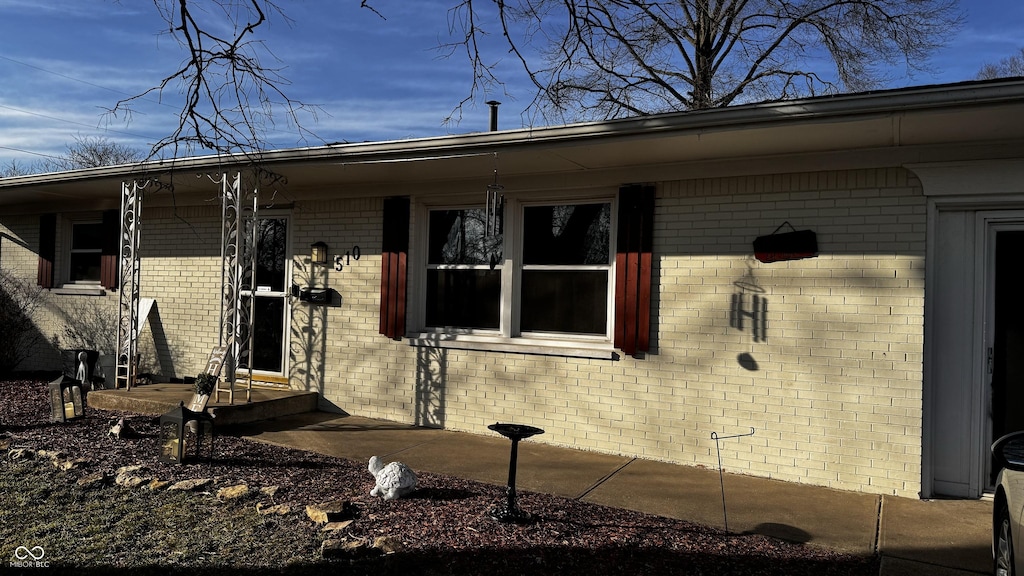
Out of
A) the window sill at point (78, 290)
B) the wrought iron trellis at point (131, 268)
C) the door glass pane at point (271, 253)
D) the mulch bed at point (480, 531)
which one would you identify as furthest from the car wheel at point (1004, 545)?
the window sill at point (78, 290)

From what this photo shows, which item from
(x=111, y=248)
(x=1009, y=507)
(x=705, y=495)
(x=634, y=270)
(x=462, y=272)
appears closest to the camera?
(x=1009, y=507)

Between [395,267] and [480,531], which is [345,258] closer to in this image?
[395,267]

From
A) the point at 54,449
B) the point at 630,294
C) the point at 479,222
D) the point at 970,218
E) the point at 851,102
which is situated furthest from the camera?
the point at 479,222

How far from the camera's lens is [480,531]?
4.28 metres

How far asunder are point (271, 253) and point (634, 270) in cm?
475

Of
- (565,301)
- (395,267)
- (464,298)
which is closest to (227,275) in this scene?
(395,267)

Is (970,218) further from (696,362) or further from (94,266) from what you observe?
(94,266)

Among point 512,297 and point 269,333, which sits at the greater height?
point 512,297

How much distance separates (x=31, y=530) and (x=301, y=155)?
4099mm

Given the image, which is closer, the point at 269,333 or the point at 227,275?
the point at 227,275

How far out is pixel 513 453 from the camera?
4.53 metres

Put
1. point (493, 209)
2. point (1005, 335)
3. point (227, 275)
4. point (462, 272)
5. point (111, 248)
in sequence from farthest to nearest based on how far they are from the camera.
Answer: point (111, 248)
point (227, 275)
point (462, 272)
point (493, 209)
point (1005, 335)

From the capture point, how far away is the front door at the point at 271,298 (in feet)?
29.7

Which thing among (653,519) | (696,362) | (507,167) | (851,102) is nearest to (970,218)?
(851,102)
